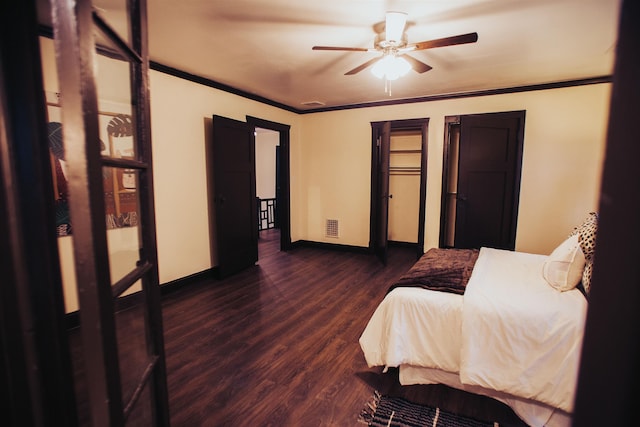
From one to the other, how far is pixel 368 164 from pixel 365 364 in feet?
11.8

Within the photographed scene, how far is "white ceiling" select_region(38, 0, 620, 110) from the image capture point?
215 centimetres

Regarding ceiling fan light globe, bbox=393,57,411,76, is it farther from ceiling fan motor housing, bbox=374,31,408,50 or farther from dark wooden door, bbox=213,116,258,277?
dark wooden door, bbox=213,116,258,277

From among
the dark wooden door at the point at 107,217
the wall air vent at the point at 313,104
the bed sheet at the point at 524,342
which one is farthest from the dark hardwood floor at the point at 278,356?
the wall air vent at the point at 313,104

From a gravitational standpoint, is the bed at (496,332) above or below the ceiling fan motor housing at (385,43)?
below

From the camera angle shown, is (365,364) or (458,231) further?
(458,231)

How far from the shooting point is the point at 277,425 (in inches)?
67.9

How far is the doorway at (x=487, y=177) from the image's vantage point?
4166 millimetres

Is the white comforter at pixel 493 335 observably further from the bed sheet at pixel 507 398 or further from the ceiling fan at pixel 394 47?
the ceiling fan at pixel 394 47

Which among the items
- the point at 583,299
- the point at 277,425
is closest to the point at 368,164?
the point at 583,299

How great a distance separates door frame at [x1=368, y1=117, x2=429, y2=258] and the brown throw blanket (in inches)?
80.2

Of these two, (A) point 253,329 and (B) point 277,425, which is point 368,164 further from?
(B) point 277,425

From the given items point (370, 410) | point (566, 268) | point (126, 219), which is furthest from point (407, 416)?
point (126, 219)

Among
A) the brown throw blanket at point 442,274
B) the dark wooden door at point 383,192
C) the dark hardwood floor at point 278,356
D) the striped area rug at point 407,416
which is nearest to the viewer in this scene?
the striped area rug at point 407,416

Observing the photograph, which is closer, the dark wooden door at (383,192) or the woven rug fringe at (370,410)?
the woven rug fringe at (370,410)
